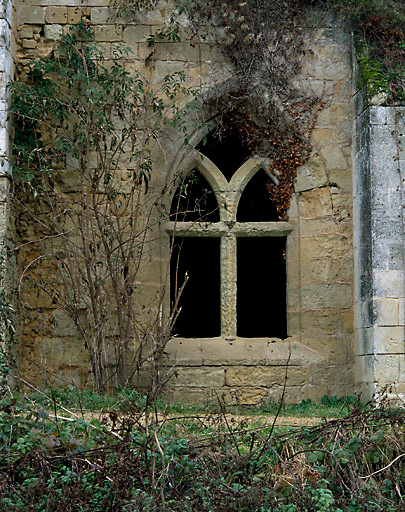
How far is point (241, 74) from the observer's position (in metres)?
7.31

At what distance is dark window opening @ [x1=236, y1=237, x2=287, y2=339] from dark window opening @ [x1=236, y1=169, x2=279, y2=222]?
63 cm

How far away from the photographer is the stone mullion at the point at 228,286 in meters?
7.22

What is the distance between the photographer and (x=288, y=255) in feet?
23.9

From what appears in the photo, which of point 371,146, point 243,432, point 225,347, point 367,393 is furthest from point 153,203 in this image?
point 243,432

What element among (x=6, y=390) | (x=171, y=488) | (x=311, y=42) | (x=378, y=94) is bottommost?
(x=171, y=488)

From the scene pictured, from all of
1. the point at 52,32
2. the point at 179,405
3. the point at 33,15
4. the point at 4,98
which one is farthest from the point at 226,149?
the point at 179,405

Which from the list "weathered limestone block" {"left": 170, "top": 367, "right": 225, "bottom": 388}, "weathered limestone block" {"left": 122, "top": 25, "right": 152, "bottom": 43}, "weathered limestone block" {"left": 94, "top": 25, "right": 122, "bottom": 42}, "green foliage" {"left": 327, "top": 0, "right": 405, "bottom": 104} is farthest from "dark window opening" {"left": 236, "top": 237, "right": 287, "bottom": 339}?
"weathered limestone block" {"left": 94, "top": 25, "right": 122, "bottom": 42}

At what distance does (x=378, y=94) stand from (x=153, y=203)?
2.19 meters

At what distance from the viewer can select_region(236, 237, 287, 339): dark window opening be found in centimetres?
970

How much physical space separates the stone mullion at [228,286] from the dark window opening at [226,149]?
87 cm

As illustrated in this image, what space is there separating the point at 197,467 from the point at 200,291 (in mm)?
5537

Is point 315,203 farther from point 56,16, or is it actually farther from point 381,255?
point 56,16

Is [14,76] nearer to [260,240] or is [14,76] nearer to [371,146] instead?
[371,146]

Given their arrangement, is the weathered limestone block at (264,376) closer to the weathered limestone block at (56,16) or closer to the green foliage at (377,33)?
the green foliage at (377,33)
